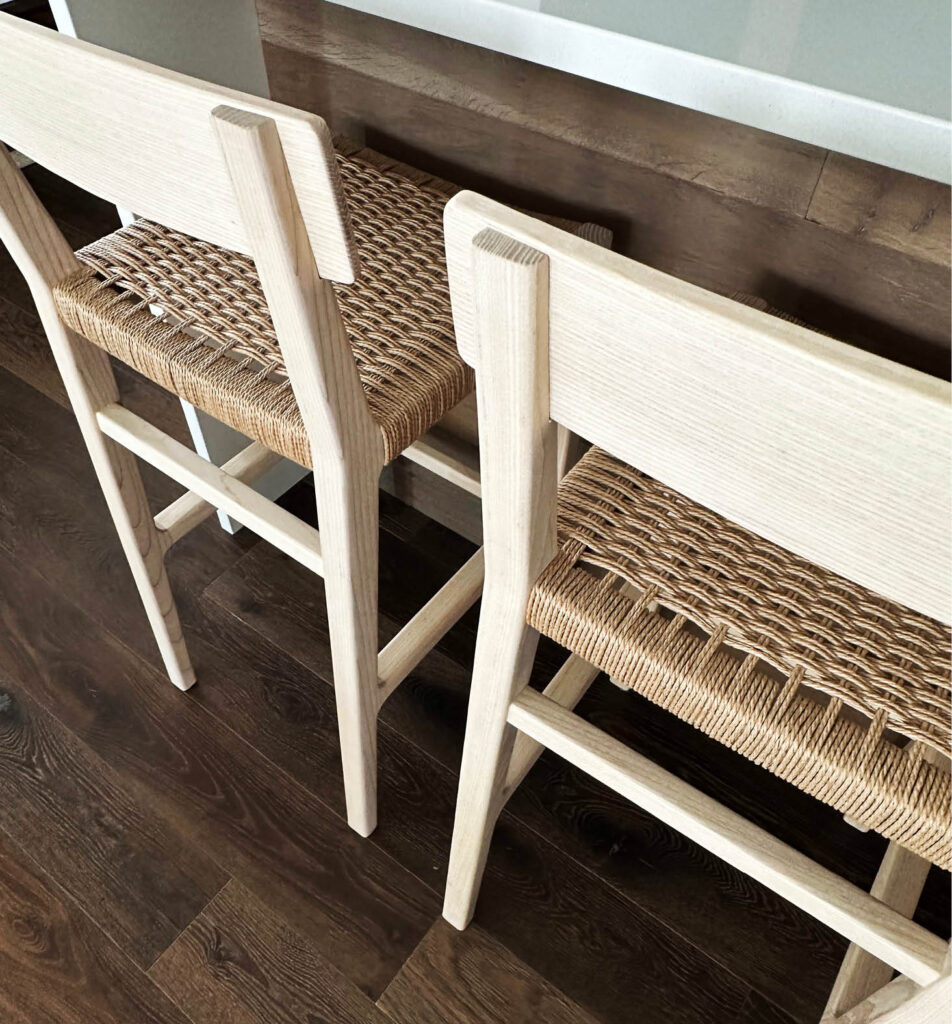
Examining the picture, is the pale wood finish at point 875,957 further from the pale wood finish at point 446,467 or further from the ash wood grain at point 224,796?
the pale wood finish at point 446,467

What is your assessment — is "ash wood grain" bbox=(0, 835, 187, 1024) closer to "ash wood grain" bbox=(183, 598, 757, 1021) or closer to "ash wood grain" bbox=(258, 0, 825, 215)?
"ash wood grain" bbox=(183, 598, 757, 1021)

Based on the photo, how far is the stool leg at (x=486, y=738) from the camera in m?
0.65

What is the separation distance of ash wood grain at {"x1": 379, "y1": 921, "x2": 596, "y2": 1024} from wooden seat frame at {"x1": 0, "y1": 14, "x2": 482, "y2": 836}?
8.7 inches

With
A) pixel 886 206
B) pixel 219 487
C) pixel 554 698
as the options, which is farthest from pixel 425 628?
pixel 886 206

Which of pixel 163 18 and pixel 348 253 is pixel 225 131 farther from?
pixel 163 18

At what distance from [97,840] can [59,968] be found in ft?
0.47

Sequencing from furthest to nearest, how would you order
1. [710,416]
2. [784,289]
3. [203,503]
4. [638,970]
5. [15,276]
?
1. [15,276]
2. [203,503]
3. [638,970]
4. [784,289]
5. [710,416]

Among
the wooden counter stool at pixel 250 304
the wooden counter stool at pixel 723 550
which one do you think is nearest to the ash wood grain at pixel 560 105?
the wooden counter stool at pixel 250 304

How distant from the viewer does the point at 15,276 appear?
188cm

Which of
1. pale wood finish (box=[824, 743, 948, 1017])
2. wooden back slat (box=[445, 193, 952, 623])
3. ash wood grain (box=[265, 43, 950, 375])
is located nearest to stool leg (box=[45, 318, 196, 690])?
ash wood grain (box=[265, 43, 950, 375])

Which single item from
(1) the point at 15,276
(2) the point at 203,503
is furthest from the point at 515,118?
(1) the point at 15,276

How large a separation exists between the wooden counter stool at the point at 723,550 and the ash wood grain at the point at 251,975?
1.02ft

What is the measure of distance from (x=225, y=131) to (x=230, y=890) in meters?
0.89

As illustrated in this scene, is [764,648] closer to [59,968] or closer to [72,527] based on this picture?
[59,968]
